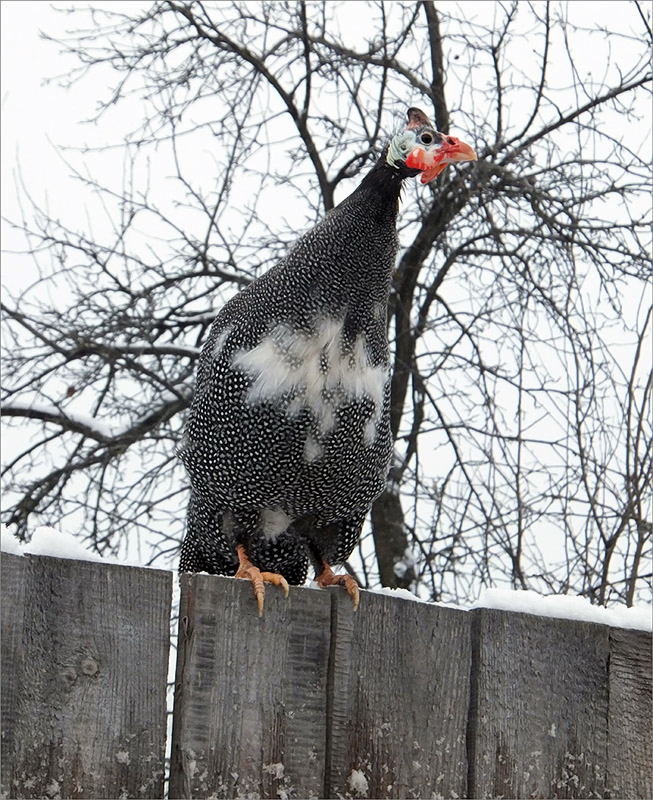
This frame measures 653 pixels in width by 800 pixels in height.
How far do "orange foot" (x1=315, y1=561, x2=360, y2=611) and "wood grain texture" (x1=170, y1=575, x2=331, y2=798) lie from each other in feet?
0.21

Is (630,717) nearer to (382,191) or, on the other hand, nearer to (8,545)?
(8,545)

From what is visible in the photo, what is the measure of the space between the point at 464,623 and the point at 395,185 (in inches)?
46.1

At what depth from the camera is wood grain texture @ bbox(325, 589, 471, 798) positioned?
191cm

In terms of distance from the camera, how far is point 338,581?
2523 mm

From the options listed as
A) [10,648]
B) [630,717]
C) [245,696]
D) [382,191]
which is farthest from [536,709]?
[382,191]

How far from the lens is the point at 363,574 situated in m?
4.60

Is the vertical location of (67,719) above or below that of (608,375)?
below

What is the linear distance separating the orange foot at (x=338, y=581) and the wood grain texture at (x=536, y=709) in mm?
229

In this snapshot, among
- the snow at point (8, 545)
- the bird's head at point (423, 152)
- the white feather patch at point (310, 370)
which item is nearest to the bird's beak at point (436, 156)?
the bird's head at point (423, 152)

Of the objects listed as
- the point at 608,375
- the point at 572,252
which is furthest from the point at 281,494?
the point at 572,252

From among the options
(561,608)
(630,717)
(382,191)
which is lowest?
(630,717)

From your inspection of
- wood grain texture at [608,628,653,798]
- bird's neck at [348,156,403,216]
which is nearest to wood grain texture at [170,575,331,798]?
wood grain texture at [608,628,653,798]

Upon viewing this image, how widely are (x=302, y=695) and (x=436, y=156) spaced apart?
1410 millimetres

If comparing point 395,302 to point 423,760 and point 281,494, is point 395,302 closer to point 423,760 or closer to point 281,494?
point 281,494
